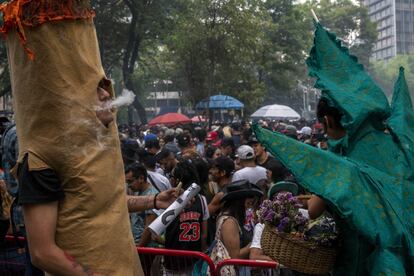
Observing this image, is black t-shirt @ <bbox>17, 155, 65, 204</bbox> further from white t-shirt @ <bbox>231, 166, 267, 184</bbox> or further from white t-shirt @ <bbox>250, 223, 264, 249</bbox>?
white t-shirt @ <bbox>231, 166, 267, 184</bbox>

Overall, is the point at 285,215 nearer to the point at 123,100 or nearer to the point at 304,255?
the point at 304,255

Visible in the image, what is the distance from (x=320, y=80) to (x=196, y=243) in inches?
94.0

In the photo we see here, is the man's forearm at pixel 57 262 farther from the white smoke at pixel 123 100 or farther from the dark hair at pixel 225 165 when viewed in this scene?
the dark hair at pixel 225 165

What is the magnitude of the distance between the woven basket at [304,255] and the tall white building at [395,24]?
109 metres

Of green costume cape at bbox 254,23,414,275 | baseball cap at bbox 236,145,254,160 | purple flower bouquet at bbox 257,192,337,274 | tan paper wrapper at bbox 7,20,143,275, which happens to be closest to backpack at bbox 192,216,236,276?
purple flower bouquet at bbox 257,192,337,274

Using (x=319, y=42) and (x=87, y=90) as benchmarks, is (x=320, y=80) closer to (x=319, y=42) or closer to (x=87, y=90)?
(x=319, y=42)

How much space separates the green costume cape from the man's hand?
1.00 metres

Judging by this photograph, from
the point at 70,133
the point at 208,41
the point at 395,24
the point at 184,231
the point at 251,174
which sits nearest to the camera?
the point at 70,133

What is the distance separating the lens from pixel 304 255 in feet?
9.05

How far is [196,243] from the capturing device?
4828 mm

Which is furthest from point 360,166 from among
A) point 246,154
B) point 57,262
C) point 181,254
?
point 246,154

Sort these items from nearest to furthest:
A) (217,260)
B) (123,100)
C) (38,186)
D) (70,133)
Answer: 1. (38,186)
2. (70,133)
3. (123,100)
4. (217,260)

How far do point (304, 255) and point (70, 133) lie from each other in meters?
1.32

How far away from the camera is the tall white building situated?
356 feet
